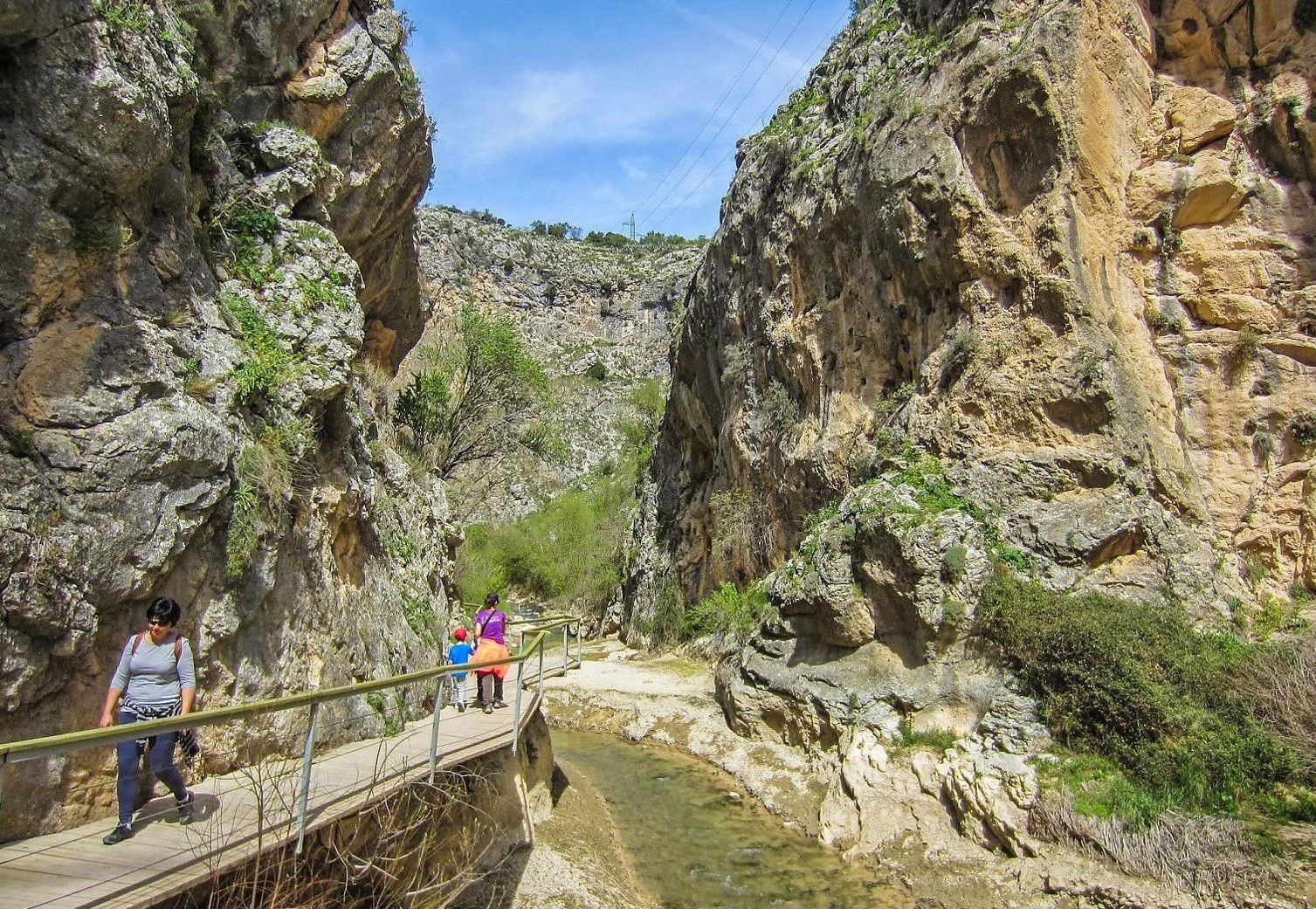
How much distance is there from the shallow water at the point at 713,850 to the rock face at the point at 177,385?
4.08m

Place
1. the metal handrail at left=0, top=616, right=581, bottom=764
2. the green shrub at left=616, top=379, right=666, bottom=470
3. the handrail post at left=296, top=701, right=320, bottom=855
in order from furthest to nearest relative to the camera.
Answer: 1. the green shrub at left=616, top=379, right=666, bottom=470
2. the handrail post at left=296, top=701, right=320, bottom=855
3. the metal handrail at left=0, top=616, right=581, bottom=764

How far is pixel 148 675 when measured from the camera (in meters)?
5.28

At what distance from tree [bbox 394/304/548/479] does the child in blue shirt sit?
12.6 meters

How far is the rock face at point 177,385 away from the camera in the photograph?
596 centimetres

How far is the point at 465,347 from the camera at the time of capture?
2447 cm

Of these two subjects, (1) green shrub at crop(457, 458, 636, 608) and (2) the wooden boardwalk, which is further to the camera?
(1) green shrub at crop(457, 458, 636, 608)

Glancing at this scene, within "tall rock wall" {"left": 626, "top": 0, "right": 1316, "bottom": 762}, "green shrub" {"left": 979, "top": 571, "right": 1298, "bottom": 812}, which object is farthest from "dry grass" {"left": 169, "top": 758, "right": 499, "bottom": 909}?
"green shrub" {"left": 979, "top": 571, "right": 1298, "bottom": 812}

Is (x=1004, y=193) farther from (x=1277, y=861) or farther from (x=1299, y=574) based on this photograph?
(x=1277, y=861)

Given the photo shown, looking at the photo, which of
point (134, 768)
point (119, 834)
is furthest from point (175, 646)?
point (119, 834)

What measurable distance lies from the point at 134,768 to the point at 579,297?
247 ft

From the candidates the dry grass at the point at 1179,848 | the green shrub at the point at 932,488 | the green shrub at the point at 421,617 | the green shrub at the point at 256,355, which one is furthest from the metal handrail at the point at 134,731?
the green shrub at the point at 932,488

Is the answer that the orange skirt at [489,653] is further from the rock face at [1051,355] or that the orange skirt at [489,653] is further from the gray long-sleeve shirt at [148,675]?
the rock face at [1051,355]

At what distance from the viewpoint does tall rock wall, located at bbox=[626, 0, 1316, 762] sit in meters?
12.7

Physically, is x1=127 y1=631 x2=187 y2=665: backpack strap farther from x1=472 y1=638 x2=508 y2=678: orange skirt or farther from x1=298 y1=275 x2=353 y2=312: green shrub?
x1=298 y1=275 x2=353 y2=312: green shrub
